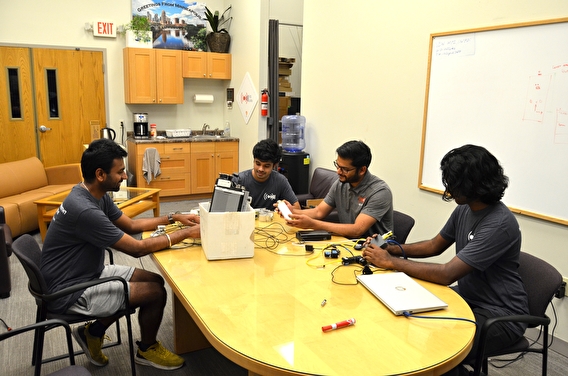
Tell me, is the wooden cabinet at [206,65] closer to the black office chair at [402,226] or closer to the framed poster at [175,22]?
the framed poster at [175,22]

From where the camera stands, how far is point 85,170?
88.2 inches

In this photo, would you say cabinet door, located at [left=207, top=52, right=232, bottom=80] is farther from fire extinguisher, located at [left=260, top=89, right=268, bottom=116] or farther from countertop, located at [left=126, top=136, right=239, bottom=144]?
fire extinguisher, located at [left=260, top=89, right=268, bottom=116]

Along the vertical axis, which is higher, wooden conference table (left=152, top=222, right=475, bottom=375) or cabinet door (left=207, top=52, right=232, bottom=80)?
cabinet door (left=207, top=52, right=232, bottom=80)

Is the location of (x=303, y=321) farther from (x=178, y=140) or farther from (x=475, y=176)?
(x=178, y=140)

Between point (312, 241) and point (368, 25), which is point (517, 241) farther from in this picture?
point (368, 25)

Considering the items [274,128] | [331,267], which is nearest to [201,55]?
[274,128]

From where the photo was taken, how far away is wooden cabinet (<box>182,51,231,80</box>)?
6656 millimetres

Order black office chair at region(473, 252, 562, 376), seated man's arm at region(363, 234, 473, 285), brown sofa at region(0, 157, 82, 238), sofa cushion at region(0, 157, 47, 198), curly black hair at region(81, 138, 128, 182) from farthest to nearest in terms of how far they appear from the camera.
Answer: sofa cushion at region(0, 157, 47, 198) < brown sofa at region(0, 157, 82, 238) < curly black hair at region(81, 138, 128, 182) < seated man's arm at region(363, 234, 473, 285) < black office chair at region(473, 252, 562, 376)

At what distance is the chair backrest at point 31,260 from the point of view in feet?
6.39

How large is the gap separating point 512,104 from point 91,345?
3002 millimetres

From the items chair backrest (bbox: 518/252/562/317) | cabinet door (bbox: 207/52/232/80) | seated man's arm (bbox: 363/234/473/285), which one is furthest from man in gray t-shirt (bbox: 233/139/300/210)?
cabinet door (bbox: 207/52/232/80)

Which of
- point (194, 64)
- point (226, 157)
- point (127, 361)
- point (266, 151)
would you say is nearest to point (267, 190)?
point (266, 151)

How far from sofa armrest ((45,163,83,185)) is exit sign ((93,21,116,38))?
6.60ft

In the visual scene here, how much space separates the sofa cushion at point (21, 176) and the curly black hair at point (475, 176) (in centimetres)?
480
